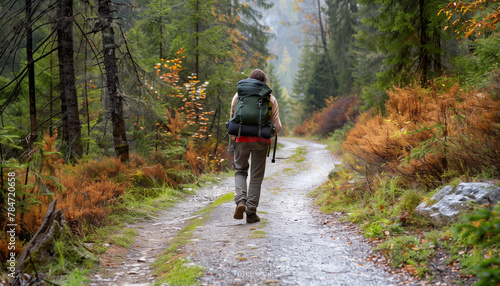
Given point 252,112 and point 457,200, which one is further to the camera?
point 252,112

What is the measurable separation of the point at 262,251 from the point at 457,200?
7.51ft

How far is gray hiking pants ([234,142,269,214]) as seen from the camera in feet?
17.1

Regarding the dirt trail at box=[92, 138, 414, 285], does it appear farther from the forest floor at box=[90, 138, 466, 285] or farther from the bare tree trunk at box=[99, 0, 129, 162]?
the bare tree trunk at box=[99, 0, 129, 162]

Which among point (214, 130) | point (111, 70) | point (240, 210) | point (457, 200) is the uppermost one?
point (111, 70)

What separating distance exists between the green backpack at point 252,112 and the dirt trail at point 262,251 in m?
1.50

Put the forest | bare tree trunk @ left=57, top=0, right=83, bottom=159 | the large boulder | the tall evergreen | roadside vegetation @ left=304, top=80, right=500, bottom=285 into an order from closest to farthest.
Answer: roadside vegetation @ left=304, top=80, right=500, bottom=285
the large boulder
the forest
bare tree trunk @ left=57, top=0, right=83, bottom=159
the tall evergreen

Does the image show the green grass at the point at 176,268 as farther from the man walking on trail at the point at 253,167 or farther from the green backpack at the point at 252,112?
the green backpack at the point at 252,112

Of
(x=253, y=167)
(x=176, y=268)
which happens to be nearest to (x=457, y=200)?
(x=253, y=167)

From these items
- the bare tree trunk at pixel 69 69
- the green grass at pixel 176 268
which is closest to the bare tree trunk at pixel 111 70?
the bare tree trunk at pixel 69 69

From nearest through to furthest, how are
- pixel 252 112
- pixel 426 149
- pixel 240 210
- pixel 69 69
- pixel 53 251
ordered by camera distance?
pixel 53 251
pixel 426 149
pixel 252 112
pixel 240 210
pixel 69 69

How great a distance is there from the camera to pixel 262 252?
3850mm

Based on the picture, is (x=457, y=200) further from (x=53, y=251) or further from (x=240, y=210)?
(x=53, y=251)

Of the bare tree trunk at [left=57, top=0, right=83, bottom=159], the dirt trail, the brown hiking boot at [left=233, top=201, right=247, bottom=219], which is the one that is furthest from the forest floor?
the bare tree trunk at [left=57, top=0, right=83, bottom=159]

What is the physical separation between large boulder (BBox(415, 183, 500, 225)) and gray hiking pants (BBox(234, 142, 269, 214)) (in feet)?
7.91
